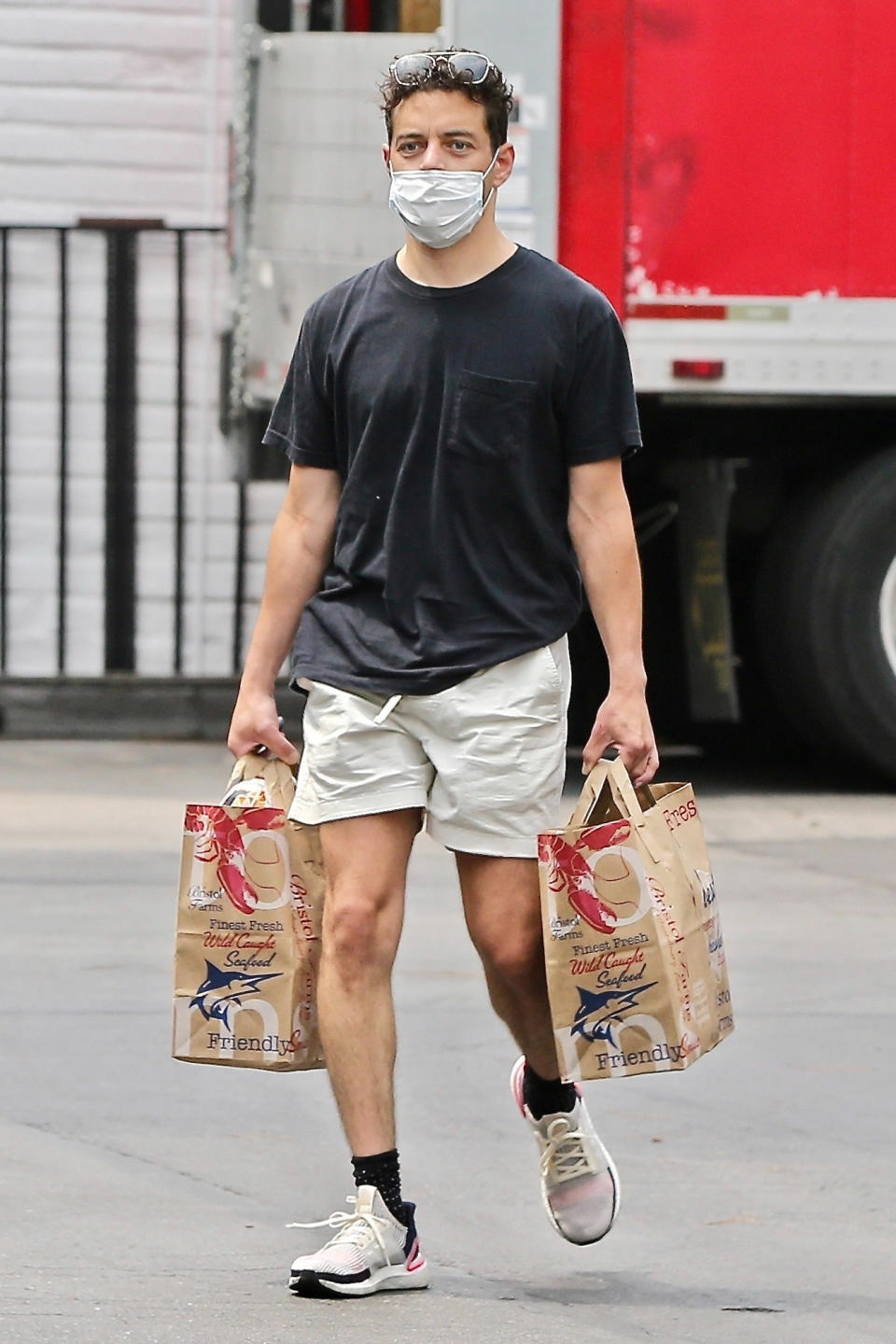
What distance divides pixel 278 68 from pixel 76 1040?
4695mm

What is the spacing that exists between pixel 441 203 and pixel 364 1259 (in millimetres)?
1639

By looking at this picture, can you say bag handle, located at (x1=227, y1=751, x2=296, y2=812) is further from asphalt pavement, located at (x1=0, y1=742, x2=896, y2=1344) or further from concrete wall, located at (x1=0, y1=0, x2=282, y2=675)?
concrete wall, located at (x1=0, y1=0, x2=282, y2=675)

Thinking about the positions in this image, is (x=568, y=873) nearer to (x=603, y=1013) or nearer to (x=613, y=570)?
(x=603, y=1013)

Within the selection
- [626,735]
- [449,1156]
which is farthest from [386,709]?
[449,1156]

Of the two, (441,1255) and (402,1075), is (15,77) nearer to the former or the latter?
(402,1075)

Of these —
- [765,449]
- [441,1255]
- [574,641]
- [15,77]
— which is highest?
Answer: [15,77]

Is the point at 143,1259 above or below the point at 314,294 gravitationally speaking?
below

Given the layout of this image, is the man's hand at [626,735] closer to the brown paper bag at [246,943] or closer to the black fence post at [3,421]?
the brown paper bag at [246,943]

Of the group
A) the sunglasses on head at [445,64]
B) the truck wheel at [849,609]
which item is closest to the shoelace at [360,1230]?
the sunglasses on head at [445,64]

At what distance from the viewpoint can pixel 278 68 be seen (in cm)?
934

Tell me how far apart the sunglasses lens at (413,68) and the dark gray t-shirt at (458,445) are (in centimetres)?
31

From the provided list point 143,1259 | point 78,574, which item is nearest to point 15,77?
point 78,574

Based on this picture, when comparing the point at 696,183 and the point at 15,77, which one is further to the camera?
the point at 15,77

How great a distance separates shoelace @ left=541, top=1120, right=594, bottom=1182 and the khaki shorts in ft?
1.56
